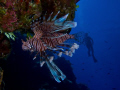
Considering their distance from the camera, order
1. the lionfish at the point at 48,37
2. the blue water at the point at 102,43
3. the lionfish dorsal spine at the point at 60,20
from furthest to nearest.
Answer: the blue water at the point at 102,43
the lionfish at the point at 48,37
the lionfish dorsal spine at the point at 60,20

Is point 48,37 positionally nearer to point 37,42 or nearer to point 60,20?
point 37,42

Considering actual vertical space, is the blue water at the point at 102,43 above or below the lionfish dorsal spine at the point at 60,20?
above

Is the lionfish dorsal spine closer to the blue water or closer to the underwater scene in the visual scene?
the underwater scene

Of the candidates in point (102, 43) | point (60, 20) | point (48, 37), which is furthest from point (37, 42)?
point (102, 43)

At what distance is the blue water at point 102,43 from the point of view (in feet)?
136

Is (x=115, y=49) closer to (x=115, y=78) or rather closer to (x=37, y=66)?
(x=115, y=78)

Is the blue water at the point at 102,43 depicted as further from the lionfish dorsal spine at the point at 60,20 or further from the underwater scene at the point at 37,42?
the lionfish dorsal spine at the point at 60,20

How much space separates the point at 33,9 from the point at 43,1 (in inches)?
22.5

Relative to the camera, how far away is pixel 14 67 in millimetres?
6453

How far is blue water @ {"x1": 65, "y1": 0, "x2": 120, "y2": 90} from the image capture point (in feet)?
136

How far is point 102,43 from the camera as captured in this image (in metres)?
57.4

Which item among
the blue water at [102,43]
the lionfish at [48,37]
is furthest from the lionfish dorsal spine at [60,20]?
the blue water at [102,43]

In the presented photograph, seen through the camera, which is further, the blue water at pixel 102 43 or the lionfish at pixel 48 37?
the blue water at pixel 102 43

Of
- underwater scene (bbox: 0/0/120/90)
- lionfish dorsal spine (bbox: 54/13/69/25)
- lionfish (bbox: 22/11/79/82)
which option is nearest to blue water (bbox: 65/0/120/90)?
underwater scene (bbox: 0/0/120/90)
